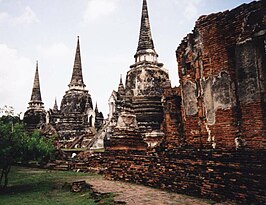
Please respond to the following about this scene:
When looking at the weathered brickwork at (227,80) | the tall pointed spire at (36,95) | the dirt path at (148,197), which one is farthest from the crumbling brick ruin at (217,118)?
the tall pointed spire at (36,95)

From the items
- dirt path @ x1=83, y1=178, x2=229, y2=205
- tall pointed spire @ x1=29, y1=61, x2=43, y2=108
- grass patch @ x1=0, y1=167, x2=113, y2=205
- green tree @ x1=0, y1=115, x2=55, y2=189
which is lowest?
grass patch @ x1=0, y1=167, x2=113, y2=205

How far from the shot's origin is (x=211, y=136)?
5867 mm

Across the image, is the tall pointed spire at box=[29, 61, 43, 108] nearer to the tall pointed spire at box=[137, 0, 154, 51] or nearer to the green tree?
the tall pointed spire at box=[137, 0, 154, 51]

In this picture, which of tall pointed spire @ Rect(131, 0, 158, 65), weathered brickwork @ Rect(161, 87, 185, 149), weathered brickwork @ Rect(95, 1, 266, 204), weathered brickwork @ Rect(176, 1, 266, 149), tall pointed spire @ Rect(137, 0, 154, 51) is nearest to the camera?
weathered brickwork @ Rect(95, 1, 266, 204)

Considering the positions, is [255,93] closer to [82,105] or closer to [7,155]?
[7,155]

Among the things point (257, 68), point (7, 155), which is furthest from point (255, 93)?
point (7, 155)

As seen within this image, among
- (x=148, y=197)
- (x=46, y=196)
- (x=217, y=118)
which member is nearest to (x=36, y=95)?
(x=46, y=196)

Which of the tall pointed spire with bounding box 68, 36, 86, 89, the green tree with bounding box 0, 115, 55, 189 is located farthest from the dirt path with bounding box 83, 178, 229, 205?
the tall pointed spire with bounding box 68, 36, 86, 89

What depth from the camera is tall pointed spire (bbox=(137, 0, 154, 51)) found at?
750 inches

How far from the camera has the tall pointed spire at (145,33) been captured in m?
19.1

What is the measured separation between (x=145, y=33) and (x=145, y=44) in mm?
897

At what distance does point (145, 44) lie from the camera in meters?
19.0

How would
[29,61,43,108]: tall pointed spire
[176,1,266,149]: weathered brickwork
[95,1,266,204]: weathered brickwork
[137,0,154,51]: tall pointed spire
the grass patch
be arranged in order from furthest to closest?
[29,61,43,108]: tall pointed spire
[137,0,154,51]: tall pointed spire
the grass patch
[176,1,266,149]: weathered brickwork
[95,1,266,204]: weathered brickwork

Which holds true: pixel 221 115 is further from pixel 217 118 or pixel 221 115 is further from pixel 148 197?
pixel 148 197
